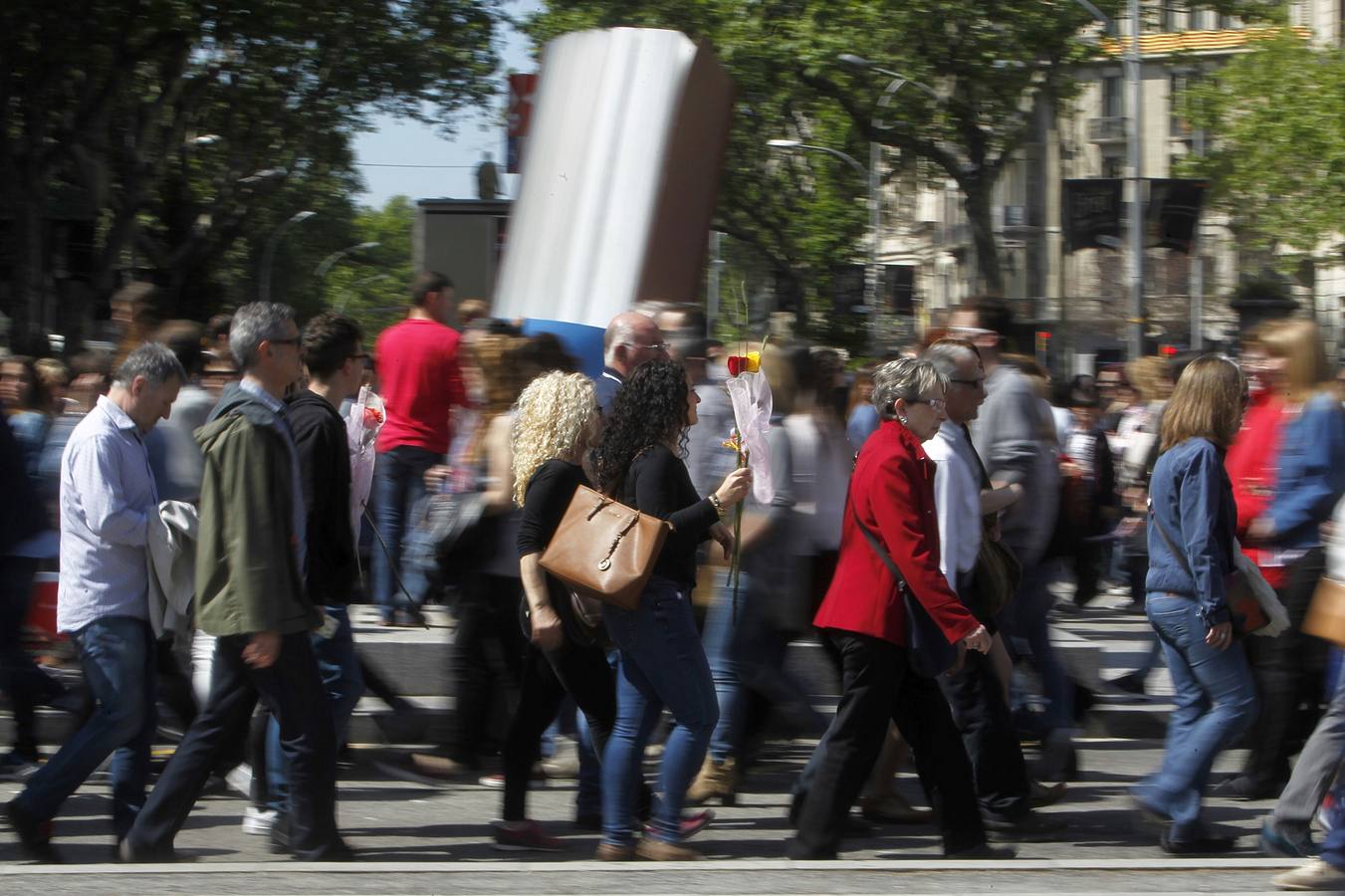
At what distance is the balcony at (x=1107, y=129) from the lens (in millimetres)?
74875

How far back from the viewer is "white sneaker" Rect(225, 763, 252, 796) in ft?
22.8

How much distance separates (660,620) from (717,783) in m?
1.39

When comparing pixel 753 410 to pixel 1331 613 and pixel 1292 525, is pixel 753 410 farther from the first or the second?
pixel 1292 525

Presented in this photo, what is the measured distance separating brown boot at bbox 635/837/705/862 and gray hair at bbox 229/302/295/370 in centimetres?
197

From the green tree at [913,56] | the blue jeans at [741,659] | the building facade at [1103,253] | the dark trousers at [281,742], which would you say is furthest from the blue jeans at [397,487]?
the building facade at [1103,253]

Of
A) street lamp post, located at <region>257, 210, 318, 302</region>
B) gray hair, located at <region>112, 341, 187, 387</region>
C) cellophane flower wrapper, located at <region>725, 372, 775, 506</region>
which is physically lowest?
cellophane flower wrapper, located at <region>725, 372, 775, 506</region>

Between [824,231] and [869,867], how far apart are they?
3793 centimetres

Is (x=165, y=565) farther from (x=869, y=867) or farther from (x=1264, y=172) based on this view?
(x=1264, y=172)

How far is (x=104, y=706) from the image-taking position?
5805 millimetres

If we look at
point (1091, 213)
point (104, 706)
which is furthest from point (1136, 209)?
point (104, 706)

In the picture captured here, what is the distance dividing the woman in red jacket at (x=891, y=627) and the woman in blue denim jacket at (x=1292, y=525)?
64.4 inches

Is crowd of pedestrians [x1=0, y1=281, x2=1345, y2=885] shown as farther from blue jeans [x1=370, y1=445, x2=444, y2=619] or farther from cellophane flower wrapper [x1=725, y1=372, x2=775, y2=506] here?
blue jeans [x1=370, y1=445, x2=444, y2=619]

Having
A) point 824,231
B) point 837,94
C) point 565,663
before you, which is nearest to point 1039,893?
point 565,663

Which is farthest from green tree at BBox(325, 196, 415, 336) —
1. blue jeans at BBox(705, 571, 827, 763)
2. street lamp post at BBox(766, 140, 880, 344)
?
blue jeans at BBox(705, 571, 827, 763)
